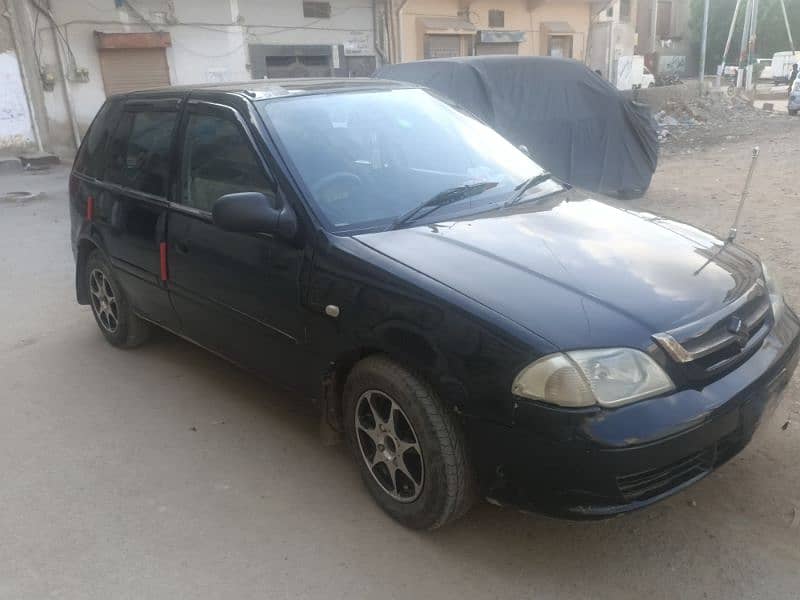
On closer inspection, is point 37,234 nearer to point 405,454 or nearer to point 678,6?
point 405,454

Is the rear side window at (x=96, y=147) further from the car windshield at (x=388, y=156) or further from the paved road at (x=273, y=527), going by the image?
the car windshield at (x=388, y=156)

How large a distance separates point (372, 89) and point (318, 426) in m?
1.83

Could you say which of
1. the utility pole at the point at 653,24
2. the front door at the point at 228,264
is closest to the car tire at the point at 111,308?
the front door at the point at 228,264

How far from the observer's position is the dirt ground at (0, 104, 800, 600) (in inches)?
101

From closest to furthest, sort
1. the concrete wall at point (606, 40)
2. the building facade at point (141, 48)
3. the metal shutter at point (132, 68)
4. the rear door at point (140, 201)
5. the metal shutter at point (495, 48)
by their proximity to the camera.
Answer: the rear door at point (140, 201) → the building facade at point (141, 48) → the metal shutter at point (132, 68) → the metal shutter at point (495, 48) → the concrete wall at point (606, 40)

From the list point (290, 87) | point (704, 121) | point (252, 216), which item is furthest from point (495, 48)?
point (252, 216)

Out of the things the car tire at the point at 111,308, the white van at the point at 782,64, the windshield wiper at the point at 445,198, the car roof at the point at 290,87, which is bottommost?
the white van at the point at 782,64

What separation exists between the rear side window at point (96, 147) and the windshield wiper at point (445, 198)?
96.2 inches

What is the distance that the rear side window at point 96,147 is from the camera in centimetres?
454

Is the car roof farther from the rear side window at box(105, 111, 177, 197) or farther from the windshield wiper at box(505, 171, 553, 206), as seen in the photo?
the windshield wiper at box(505, 171, 553, 206)

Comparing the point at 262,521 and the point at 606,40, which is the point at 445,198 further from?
the point at 606,40

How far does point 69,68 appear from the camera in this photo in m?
14.1

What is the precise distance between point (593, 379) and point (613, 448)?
0.73ft

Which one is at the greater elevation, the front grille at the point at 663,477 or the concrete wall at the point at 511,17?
the concrete wall at the point at 511,17
